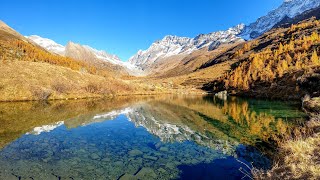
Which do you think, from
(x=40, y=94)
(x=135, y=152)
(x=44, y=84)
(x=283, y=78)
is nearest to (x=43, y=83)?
(x=44, y=84)

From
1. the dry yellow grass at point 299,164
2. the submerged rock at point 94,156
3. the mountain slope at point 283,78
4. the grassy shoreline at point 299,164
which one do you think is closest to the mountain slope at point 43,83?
the submerged rock at point 94,156

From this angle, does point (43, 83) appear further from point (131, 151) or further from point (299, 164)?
point (299, 164)

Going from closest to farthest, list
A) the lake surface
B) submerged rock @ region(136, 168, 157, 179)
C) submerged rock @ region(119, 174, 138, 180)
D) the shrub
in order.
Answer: submerged rock @ region(119, 174, 138, 180), submerged rock @ region(136, 168, 157, 179), the lake surface, the shrub

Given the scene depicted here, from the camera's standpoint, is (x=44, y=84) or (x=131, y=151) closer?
(x=131, y=151)

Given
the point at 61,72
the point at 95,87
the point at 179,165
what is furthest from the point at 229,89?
the point at 179,165

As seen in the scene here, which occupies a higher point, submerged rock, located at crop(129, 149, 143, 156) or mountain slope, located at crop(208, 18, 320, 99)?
mountain slope, located at crop(208, 18, 320, 99)

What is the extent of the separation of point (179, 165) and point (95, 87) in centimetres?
10498

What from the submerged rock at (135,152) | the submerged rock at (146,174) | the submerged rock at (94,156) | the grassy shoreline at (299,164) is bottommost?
the submerged rock at (146,174)

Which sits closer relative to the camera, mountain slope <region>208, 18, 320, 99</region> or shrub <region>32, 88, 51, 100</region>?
shrub <region>32, 88, 51, 100</region>

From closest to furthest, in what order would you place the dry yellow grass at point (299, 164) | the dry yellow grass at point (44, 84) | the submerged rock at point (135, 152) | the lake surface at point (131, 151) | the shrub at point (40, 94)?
the dry yellow grass at point (299, 164) → the lake surface at point (131, 151) → the submerged rock at point (135, 152) → the dry yellow grass at point (44, 84) → the shrub at point (40, 94)

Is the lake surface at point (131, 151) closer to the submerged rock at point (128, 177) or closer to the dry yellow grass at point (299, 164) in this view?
the submerged rock at point (128, 177)

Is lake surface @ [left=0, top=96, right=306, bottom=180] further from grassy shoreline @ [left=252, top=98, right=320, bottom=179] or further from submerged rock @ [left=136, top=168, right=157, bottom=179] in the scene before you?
grassy shoreline @ [left=252, top=98, right=320, bottom=179]

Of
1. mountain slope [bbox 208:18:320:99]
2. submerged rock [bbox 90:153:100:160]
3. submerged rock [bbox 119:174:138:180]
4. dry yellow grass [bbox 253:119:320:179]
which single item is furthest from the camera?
mountain slope [bbox 208:18:320:99]

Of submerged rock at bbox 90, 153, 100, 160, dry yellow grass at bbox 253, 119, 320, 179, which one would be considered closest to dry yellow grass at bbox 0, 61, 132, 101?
submerged rock at bbox 90, 153, 100, 160
